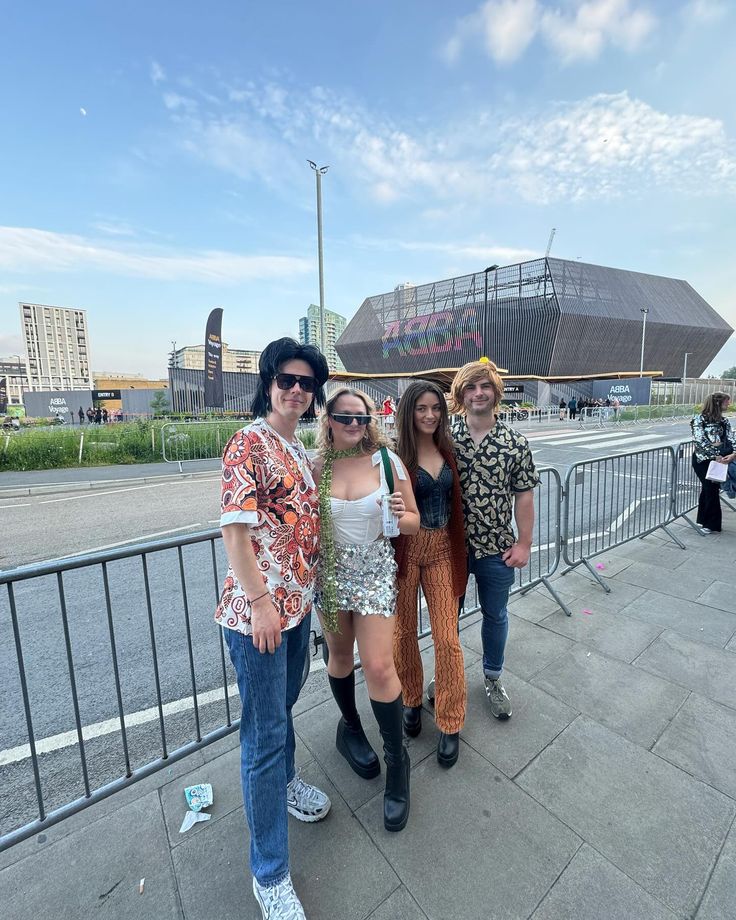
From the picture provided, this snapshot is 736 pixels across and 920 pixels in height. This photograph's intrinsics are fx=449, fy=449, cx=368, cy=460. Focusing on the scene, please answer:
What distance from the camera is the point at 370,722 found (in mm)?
2648

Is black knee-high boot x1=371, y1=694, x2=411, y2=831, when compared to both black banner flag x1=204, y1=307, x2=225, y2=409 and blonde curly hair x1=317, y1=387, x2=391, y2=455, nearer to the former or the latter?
blonde curly hair x1=317, y1=387, x2=391, y2=455

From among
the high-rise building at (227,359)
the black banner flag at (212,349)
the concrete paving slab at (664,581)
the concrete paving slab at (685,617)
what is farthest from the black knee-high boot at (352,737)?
the high-rise building at (227,359)

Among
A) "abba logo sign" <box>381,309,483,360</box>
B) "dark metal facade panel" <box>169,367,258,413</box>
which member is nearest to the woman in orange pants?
Answer: "dark metal facade panel" <box>169,367,258,413</box>

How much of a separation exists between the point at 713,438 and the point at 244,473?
21.4 feet

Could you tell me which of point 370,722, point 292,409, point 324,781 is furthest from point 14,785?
point 292,409

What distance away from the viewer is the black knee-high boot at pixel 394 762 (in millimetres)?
1979

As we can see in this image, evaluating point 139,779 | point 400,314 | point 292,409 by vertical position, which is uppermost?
point 400,314

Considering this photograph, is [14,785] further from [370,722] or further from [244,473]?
[244,473]

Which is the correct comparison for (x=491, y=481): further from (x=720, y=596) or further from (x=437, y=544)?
(x=720, y=596)

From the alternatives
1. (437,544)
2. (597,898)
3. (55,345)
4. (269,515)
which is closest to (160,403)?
(437,544)

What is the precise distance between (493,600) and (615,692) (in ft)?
3.51

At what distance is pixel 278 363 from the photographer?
1.74 metres

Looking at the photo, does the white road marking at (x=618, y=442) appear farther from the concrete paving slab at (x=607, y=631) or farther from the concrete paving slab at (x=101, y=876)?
the concrete paving slab at (x=101, y=876)

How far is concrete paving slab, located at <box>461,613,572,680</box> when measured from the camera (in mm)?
3143
